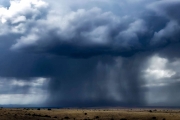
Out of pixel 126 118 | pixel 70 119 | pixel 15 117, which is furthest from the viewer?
pixel 126 118

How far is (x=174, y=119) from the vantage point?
3890 inches

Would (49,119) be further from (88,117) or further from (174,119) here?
(174,119)

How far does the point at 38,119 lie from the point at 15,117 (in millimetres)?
7289

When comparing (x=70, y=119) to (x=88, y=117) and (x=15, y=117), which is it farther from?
(x=15, y=117)

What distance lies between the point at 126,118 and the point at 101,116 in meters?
9.59

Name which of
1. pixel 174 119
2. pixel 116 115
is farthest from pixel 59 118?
pixel 174 119

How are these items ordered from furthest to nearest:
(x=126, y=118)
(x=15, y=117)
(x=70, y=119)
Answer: (x=126, y=118), (x=70, y=119), (x=15, y=117)

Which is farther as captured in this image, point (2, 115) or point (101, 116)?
point (101, 116)

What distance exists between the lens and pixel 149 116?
103 meters

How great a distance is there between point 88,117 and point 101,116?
Answer: 19.1 feet

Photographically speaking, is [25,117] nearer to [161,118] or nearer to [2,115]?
[2,115]

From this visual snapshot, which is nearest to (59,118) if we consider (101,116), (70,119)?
(70,119)

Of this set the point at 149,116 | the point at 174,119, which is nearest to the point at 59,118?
the point at 149,116

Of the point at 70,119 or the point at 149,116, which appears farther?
the point at 149,116
